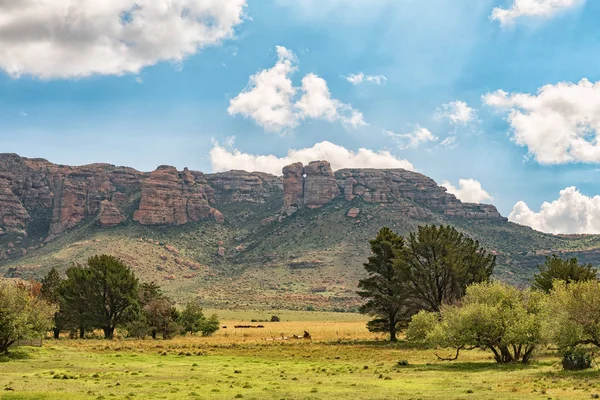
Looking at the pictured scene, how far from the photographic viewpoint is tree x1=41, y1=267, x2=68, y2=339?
223 feet

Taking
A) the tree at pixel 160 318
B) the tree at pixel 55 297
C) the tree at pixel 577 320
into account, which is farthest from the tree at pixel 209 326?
the tree at pixel 577 320

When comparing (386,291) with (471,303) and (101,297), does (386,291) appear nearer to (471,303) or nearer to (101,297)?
(471,303)

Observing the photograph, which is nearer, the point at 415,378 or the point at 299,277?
the point at 415,378

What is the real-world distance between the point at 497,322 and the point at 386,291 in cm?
2711

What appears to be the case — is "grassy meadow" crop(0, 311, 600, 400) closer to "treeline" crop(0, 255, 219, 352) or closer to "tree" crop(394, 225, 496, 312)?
"tree" crop(394, 225, 496, 312)

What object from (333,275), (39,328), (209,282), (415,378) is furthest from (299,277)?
(415,378)

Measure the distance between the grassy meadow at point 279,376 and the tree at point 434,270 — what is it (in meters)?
11.0

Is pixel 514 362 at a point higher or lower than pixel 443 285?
lower

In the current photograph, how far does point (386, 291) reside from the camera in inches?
2486

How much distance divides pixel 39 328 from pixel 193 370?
17989mm

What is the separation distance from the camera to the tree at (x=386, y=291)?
61.7 m

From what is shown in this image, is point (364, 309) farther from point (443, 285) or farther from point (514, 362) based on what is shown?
point (514, 362)

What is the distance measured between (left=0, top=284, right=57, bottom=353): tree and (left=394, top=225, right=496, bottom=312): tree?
37708mm

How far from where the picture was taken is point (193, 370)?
34.7m
